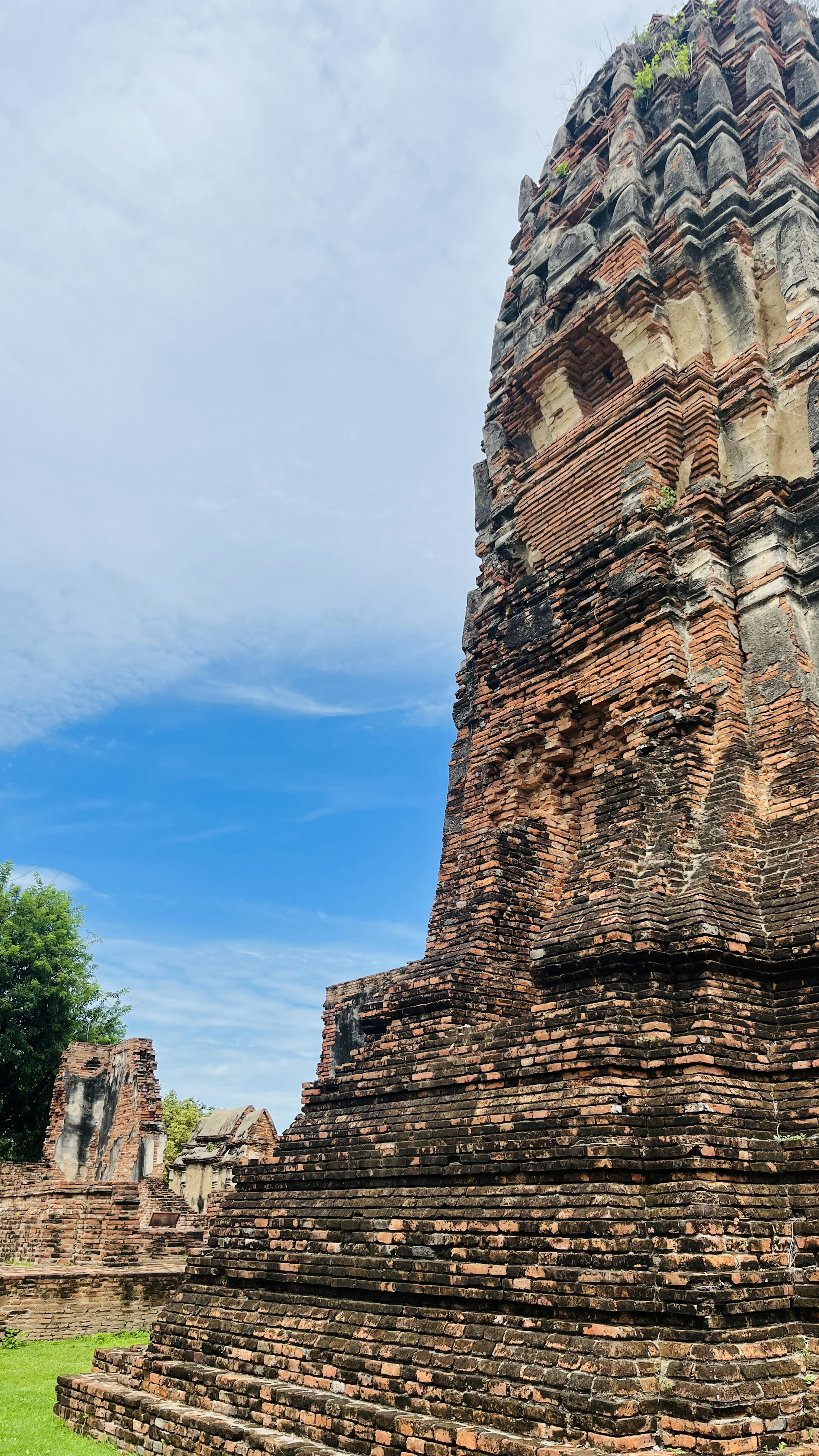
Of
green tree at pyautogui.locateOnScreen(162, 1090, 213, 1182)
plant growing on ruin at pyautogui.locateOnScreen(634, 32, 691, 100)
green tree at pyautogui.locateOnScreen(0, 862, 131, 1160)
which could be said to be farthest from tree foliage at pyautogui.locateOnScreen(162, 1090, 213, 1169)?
plant growing on ruin at pyautogui.locateOnScreen(634, 32, 691, 100)

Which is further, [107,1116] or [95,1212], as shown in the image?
[107,1116]

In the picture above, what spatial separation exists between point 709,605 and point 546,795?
7.38ft

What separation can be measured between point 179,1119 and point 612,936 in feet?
129

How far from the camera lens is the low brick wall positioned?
40.5 ft

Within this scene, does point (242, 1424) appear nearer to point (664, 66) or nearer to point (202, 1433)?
point (202, 1433)

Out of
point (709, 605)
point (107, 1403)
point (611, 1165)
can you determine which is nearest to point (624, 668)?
point (709, 605)

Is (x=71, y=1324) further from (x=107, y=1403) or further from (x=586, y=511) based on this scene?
(x=586, y=511)

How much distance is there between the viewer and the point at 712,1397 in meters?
3.98

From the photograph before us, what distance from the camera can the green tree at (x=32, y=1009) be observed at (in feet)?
79.3

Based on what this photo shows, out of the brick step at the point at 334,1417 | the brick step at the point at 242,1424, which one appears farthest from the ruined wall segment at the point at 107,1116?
the brick step at the point at 334,1417

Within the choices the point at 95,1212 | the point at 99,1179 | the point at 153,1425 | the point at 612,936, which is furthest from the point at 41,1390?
the point at 99,1179

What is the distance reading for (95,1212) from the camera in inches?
613

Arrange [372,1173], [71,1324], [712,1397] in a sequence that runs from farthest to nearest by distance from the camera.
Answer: [71,1324], [372,1173], [712,1397]

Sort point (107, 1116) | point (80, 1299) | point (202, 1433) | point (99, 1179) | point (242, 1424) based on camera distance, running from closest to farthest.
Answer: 1. point (242, 1424)
2. point (202, 1433)
3. point (80, 1299)
4. point (99, 1179)
5. point (107, 1116)
